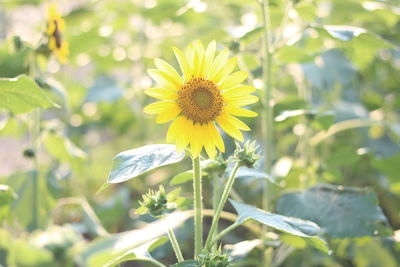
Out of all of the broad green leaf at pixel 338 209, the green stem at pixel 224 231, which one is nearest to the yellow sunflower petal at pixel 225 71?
the green stem at pixel 224 231

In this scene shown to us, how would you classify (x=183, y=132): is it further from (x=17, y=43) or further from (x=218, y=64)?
(x=17, y=43)

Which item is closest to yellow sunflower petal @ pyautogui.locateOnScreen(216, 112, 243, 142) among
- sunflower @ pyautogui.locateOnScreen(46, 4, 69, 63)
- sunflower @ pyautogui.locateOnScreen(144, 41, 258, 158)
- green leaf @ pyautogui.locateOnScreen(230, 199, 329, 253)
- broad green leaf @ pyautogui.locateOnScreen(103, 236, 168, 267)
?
sunflower @ pyautogui.locateOnScreen(144, 41, 258, 158)

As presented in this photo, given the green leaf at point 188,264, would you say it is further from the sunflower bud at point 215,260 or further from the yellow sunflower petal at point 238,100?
the yellow sunflower petal at point 238,100

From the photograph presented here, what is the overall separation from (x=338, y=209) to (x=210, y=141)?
0.38 meters

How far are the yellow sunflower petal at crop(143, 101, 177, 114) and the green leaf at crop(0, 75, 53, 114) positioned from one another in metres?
0.22

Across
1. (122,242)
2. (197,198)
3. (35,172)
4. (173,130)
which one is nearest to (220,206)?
(197,198)

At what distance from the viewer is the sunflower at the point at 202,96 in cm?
80

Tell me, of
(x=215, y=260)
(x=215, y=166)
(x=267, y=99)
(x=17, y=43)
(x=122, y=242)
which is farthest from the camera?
(x=17, y=43)

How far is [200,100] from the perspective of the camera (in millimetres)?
812

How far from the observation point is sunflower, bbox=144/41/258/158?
2.62 feet

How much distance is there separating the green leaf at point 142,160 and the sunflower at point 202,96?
28mm

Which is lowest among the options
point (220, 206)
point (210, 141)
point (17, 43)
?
point (220, 206)

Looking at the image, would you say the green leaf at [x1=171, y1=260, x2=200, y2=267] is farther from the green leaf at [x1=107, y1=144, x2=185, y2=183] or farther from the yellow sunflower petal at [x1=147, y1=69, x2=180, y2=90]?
the yellow sunflower petal at [x1=147, y1=69, x2=180, y2=90]

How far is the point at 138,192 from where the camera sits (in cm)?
196
